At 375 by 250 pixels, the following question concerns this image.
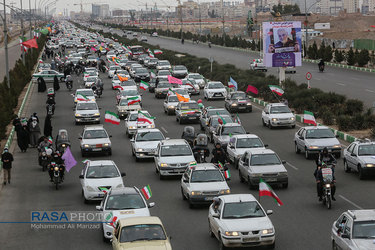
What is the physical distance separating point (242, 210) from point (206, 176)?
16.9 feet

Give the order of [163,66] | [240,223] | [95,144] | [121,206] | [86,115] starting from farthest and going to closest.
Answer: [163,66]
[86,115]
[95,144]
[121,206]
[240,223]

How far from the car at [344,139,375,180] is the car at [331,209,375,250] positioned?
1028 centimetres

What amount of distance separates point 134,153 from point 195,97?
2704 centimetres

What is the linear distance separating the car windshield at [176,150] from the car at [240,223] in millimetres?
9364

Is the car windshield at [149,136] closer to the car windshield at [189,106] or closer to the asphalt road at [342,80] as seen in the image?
the car windshield at [189,106]

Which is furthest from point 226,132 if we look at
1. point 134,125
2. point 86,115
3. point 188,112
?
point 86,115

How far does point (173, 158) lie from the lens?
27094 mm

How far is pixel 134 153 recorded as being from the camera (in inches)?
1271

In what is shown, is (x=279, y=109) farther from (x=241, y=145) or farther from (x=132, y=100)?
(x=241, y=145)

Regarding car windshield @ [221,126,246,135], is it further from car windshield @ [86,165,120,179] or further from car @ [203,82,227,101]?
car @ [203,82,227,101]

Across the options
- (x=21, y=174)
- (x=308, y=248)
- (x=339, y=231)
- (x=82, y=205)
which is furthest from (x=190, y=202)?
(x=21, y=174)

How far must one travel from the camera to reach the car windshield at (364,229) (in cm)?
1448

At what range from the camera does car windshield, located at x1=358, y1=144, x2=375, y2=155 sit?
25983 millimetres

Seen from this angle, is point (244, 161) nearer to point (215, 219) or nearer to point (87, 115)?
point (215, 219)
